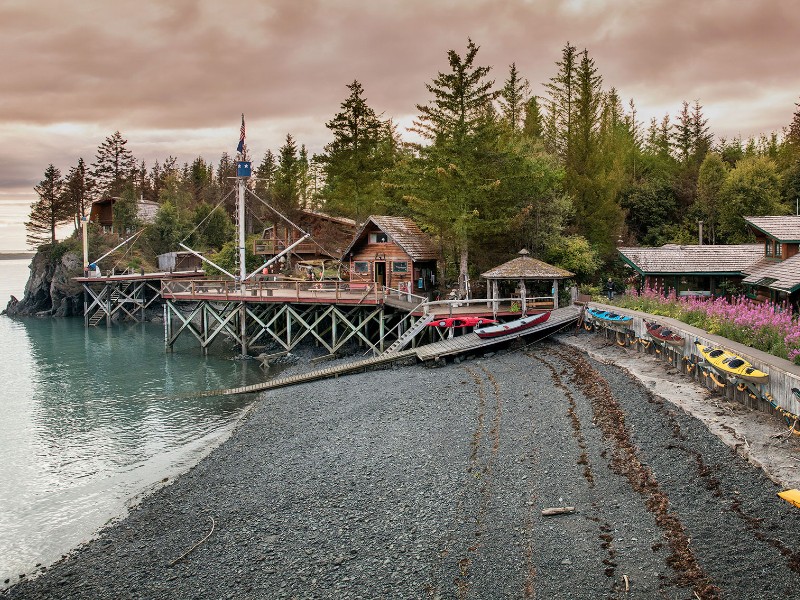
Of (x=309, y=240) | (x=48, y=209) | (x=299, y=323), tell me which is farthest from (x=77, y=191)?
(x=299, y=323)

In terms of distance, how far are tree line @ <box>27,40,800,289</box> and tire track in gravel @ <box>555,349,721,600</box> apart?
630 inches

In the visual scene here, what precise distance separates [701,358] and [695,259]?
16.7 meters

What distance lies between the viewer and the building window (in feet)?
118

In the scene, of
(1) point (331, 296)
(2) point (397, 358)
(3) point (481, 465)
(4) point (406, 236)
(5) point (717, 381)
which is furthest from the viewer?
(4) point (406, 236)

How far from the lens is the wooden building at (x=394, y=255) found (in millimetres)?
34719

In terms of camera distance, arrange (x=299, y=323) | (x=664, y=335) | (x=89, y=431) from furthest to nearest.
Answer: (x=299, y=323) → (x=89, y=431) → (x=664, y=335)

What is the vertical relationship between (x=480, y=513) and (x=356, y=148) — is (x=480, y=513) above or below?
below

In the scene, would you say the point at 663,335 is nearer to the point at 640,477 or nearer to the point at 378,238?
A: the point at 640,477

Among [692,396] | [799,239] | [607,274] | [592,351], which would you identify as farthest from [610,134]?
[692,396]

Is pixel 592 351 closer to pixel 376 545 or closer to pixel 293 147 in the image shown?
pixel 376 545

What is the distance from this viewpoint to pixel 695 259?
31156 millimetres

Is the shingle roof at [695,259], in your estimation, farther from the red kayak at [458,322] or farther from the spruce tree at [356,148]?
the spruce tree at [356,148]

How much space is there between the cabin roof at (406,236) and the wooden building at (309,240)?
11.7m

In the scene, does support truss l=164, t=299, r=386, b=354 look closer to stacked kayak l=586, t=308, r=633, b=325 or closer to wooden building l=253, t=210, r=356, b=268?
stacked kayak l=586, t=308, r=633, b=325
